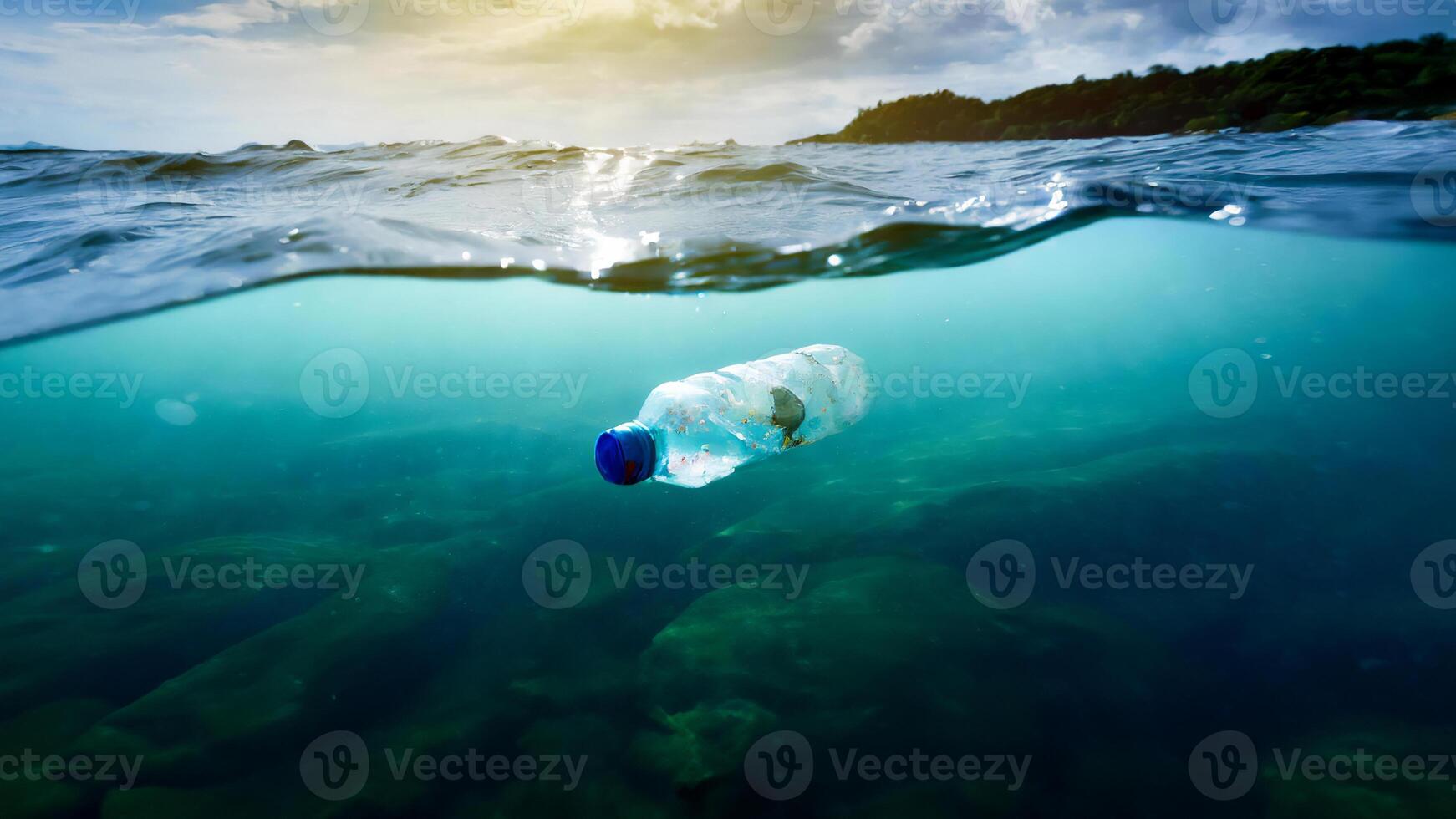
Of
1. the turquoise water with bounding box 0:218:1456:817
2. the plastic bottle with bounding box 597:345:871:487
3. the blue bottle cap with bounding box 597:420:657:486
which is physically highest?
the blue bottle cap with bounding box 597:420:657:486

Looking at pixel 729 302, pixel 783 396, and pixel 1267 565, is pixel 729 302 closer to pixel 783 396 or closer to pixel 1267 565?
pixel 783 396

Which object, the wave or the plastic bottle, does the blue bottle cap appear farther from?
the wave

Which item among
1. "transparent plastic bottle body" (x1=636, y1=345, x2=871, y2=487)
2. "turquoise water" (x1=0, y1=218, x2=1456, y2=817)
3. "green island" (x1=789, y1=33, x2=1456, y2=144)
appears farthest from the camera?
"green island" (x1=789, y1=33, x2=1456, y2=144)

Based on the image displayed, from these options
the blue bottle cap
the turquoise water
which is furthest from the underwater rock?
the blue bottle cap

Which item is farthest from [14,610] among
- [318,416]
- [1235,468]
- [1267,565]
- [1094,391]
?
[1094,391]

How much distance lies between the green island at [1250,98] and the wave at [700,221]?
Result: 15.3 feet

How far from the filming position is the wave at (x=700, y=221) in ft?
24.9

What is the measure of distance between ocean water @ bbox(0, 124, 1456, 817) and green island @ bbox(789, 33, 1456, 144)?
404 cm

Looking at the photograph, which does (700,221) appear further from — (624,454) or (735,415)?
(624,454)

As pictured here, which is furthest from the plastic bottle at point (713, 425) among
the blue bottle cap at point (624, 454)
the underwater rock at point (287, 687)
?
the underwater rock at point (287, 687)

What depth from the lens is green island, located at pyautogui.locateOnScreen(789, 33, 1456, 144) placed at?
1320cm

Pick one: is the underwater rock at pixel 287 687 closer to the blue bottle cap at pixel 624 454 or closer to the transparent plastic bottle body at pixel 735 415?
the blue bottle cap at pixel 624 454

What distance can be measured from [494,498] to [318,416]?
479 cm

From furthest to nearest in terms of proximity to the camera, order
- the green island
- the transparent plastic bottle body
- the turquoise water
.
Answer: the green island < the transparent plastic bottle body < the turquoise water
